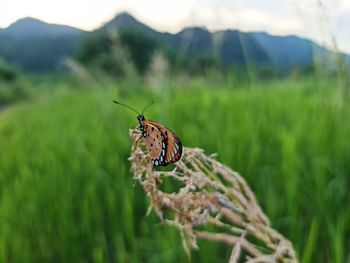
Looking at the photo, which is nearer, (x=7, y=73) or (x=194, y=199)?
(x=194, y=199)

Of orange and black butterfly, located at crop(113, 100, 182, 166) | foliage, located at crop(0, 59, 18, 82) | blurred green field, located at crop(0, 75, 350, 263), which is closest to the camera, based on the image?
orange and black butterfly, located at crop(113, 100, 182, 166)

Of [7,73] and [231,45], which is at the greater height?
[231,45]

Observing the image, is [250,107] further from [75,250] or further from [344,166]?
[75,250]

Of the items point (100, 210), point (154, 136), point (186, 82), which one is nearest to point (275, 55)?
point (100, 210)

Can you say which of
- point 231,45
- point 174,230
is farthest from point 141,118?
point 231,45

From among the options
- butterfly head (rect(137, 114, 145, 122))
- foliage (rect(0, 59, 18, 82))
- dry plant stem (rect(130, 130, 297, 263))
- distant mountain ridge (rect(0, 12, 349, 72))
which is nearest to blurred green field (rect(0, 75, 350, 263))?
distant mountain ridge (rect(0, 12, 349, 72))

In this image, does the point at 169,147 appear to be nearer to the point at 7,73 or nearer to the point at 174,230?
the point at 174,230

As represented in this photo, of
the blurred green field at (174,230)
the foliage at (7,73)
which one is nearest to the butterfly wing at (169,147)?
the blurred green field at (174,230)

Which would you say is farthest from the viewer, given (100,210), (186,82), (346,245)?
(186,82)

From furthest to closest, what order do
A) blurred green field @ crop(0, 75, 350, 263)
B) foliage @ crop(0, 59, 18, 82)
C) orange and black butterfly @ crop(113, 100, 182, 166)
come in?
foliage @ crop(0, 59, 18, 82) → blurred green field @ crop(0, 75, 350, 263) → orange and black butterfly @ crop(113, 100, 182, 166)

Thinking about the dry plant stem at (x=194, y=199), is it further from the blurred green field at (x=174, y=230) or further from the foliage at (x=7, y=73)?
the foliage at (x=7, y=73)

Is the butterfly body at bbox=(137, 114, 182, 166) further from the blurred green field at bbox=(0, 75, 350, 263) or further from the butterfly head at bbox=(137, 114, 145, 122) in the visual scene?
the blurred green field at bbox=(0, 75, 350, 263)
